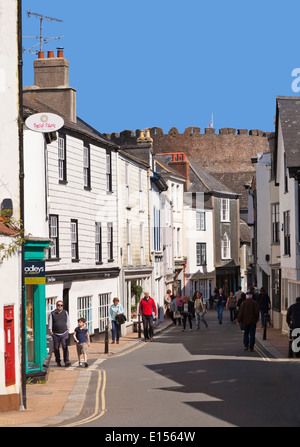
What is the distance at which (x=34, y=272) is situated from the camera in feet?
54.8

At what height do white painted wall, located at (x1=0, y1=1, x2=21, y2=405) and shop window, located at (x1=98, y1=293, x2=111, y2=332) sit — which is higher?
white painted wall, located at (x1=0, y1=1, x2=21, y2=405)

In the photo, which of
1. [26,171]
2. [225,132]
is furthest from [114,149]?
[225,132]

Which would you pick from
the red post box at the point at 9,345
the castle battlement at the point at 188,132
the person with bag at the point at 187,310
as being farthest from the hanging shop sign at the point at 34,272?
the castle battlement at the point at 188,132

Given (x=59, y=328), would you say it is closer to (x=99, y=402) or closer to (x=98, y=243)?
(x=99, y=402)

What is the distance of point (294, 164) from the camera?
27.0 meters

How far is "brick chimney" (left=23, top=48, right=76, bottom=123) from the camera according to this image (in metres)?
32.6

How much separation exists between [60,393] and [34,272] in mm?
2596

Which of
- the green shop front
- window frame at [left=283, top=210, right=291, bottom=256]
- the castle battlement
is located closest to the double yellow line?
the green shop front

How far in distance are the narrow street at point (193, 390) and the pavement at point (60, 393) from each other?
0.26m

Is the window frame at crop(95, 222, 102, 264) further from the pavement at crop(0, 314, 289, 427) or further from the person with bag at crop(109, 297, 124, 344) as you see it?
the pavement at crop(0, 314, 289, 427)

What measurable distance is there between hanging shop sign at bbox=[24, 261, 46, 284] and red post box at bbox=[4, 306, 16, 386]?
9.93 ft

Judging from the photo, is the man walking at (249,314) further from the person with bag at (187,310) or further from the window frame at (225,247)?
the window frame at (225,247)
